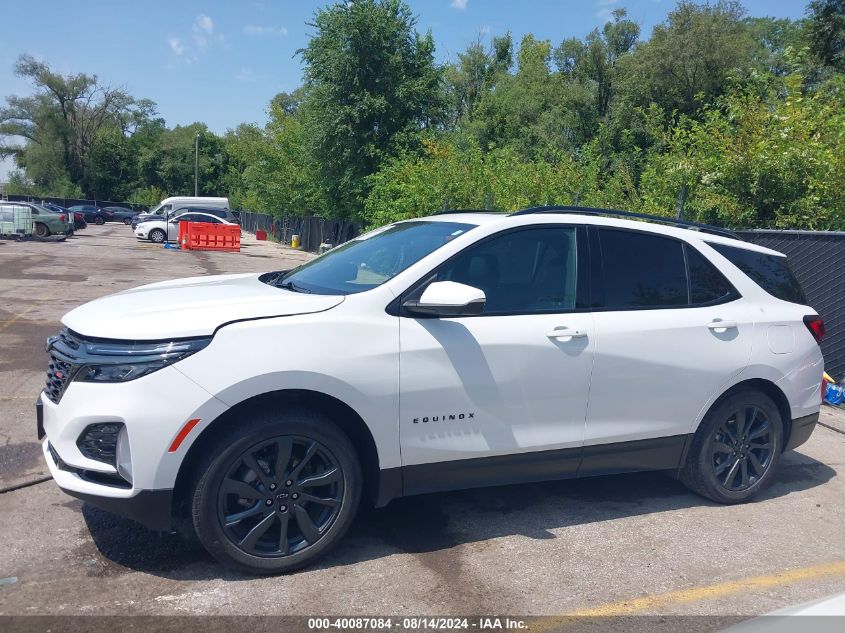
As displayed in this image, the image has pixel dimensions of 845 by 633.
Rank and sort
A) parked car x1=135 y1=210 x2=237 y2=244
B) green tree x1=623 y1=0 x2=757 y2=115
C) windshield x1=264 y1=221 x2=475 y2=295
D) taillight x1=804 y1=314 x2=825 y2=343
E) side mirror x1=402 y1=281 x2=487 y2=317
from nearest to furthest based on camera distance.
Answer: side mirror x1=402 y1=281 x2=487 y2=317 → windshield x1=264 y1=221 x2=475 y2=295 → taillight x1=804 y1=314 x2=825 y2=343 → parked car x1=135 y1=210 x2=237 y2=244 → green tree x1=623 y1=0 x2=757 y2=115

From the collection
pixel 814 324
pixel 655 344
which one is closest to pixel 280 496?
pixel 655 344

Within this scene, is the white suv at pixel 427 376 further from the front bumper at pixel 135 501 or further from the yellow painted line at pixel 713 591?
the yellow painted line at pixel 713 591

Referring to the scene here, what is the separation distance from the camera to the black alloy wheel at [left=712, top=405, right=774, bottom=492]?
514 cm

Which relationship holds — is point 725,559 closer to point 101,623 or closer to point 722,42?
point 101,623

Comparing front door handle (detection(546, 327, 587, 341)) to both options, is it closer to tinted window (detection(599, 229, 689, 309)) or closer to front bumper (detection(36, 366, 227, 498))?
tinted window (detection(599, 229, 689, 309))

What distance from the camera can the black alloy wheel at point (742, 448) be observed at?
514cm

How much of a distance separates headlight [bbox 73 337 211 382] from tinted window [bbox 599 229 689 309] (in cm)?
253

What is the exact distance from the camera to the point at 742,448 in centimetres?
521

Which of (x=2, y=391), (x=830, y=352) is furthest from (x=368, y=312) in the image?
(x=830, y=352)


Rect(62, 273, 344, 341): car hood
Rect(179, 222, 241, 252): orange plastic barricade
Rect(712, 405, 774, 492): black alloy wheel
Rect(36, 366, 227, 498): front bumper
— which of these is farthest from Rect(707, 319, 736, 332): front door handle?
Rect(179, 222, 241, 252): orange plastic barricade

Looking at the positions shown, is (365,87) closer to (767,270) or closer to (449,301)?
(767,270)

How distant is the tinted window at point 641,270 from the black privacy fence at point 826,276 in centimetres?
393

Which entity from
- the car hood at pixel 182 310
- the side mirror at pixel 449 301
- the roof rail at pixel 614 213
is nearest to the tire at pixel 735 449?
the roof rail at pixel 614 213

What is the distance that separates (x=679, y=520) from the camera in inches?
194
